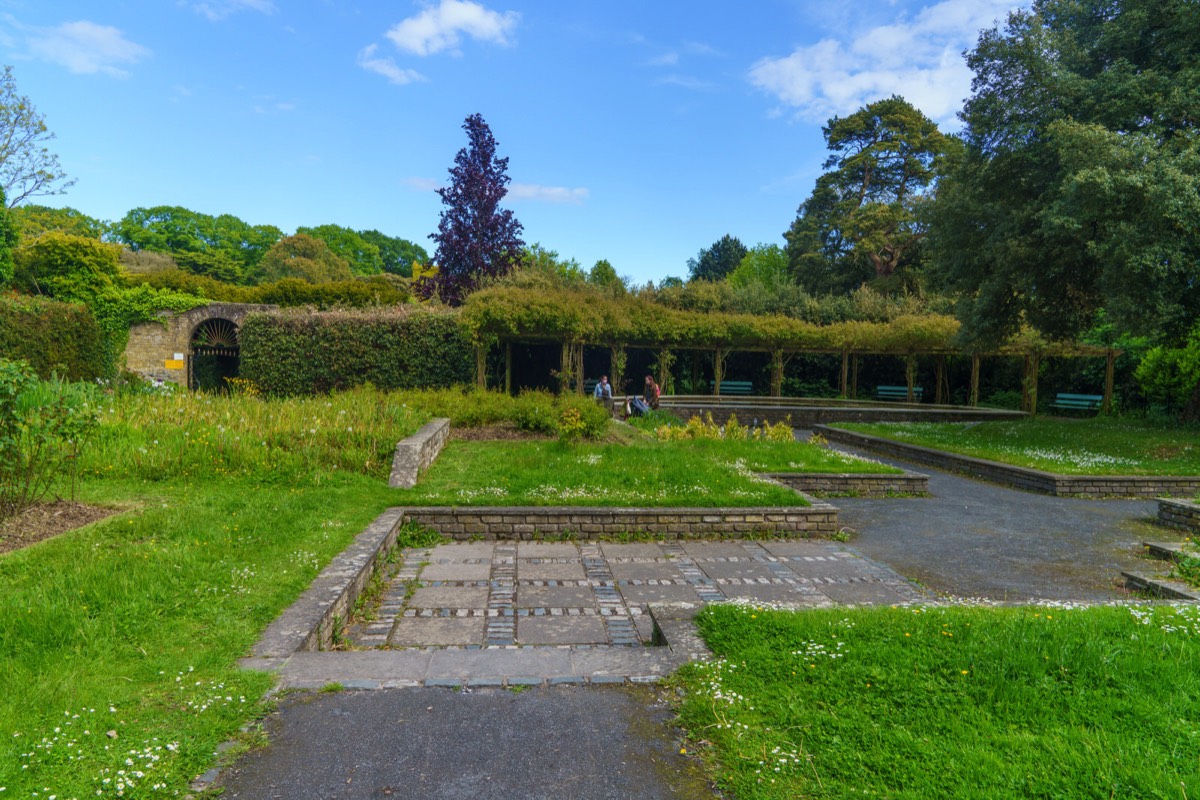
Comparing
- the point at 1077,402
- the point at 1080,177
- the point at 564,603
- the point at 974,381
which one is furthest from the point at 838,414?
the point at 564,603

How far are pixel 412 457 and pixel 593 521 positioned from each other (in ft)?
8.01

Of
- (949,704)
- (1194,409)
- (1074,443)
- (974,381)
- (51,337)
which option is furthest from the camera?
(974,381)

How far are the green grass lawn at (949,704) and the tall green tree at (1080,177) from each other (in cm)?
915

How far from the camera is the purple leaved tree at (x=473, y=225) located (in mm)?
30500

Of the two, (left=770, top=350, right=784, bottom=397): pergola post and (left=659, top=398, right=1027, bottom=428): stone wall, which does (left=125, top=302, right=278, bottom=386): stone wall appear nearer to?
(left=659, top=398, right=1027, bottom=428): stone wall

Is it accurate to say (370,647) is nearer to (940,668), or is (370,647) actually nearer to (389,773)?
(389,773)

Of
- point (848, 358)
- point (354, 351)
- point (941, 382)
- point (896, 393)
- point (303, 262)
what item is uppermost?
point (303, 262)

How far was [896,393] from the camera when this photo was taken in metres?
23.4

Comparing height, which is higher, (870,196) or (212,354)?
(870,196)

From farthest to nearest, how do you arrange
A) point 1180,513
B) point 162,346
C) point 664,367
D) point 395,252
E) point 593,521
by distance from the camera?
point 395,252, point 162,346, point 664,367, point 1180,513, point 593,521

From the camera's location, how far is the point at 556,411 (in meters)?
11.2

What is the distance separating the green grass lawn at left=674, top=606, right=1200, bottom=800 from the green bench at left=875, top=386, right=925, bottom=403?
21.0 m

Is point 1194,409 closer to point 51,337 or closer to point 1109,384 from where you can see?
point 1109,384

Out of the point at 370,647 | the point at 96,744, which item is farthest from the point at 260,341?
the point at 96,744
